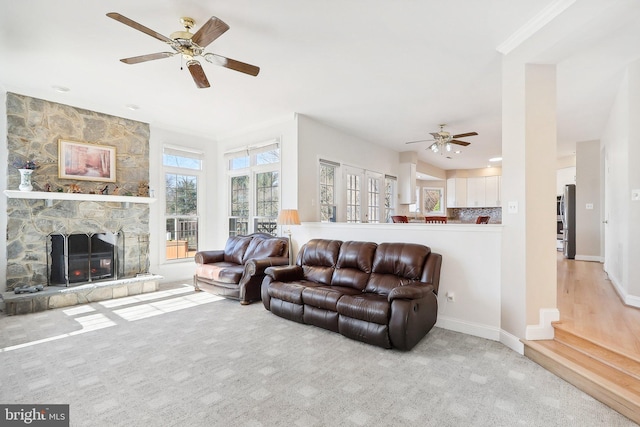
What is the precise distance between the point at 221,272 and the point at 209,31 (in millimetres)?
3375

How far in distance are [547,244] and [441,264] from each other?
40.5 inches

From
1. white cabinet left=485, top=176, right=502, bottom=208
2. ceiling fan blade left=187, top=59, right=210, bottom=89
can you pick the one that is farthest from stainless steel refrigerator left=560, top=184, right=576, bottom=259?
ceiling fan blade left=187, top=59, right=210, bottom=89

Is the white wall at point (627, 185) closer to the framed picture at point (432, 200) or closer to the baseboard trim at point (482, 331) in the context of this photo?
the baseboard trim at point (482, 331)

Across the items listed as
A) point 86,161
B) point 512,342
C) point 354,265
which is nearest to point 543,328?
point 512,342

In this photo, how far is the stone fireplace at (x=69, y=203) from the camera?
438cm

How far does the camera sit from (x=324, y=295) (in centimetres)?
335

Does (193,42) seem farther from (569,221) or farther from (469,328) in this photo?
(569,221)

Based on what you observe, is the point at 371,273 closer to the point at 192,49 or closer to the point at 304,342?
the point at 304,342

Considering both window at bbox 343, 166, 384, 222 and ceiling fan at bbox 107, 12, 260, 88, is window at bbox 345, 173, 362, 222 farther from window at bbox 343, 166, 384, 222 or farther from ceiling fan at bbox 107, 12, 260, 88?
ceiling fan at bbox 107, 12, 260, 88

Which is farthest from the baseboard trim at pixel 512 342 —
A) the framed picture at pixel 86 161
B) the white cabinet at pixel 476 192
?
the white cabinet at pixel 476 192

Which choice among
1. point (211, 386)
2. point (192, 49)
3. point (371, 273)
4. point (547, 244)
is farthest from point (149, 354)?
point (547, 244)

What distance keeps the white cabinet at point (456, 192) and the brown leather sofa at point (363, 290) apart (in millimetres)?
8189

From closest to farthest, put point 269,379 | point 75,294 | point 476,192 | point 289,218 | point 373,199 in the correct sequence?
point 269,379
point 75,294
point 289,218
point 373,199
point 476,192

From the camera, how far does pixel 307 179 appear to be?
17.7 feet
